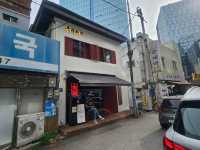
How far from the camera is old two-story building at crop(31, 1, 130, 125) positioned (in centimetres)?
850

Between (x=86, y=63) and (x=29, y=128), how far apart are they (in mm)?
5942

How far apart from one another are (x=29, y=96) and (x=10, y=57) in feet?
6.79

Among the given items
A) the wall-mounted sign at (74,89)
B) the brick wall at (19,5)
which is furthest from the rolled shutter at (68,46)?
the brick wall at (19,5)

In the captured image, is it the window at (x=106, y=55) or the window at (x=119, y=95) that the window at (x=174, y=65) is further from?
the window at (x=106, y=55)

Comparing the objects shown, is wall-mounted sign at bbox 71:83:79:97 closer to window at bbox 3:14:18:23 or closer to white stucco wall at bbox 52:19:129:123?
white stucco wall at bbox 52:19:129:123

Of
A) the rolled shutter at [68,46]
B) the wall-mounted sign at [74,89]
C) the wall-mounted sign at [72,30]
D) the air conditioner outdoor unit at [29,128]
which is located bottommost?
the air conditioner outdoor unit at [29,128]

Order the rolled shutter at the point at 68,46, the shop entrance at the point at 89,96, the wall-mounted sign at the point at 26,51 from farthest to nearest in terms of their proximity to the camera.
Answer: the rolled shutter at the point at 68,46 → the shop entrance at the point at 89,96 → the wall-mounted sign at the point at 26,51

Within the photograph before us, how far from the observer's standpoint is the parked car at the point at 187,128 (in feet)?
5.63

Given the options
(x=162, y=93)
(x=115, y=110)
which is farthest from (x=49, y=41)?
(x=162, y=93)

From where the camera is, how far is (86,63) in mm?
10305

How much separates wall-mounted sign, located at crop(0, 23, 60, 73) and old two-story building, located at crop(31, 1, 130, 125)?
1.43 m

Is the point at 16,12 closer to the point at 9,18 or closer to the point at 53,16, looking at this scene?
the point at 9,18

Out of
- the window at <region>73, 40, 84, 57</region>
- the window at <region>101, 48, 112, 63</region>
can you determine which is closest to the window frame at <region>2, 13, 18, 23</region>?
the window at <region>73, 40, 84, 57</region>

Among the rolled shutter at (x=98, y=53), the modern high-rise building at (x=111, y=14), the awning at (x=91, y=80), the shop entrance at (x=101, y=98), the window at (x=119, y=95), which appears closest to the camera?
the awning at (x=91, y=80)
